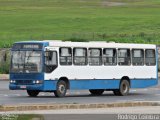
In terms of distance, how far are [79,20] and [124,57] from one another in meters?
57.0

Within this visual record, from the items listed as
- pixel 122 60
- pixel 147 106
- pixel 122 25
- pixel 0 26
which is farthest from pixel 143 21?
pixel 147 106

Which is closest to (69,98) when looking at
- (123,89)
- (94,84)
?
(94,84)

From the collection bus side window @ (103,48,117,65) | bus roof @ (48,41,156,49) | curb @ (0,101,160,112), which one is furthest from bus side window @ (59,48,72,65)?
Answer: curb @ (0,101,160,112)

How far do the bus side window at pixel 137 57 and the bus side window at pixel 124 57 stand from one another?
0.37 m

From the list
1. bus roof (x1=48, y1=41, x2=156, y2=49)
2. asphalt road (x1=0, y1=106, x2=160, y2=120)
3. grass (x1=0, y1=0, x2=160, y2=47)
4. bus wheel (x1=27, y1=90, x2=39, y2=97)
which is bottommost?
asphalt road (x1=0, y1=106, x2=160, y2=120)

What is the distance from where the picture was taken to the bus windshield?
36.9 m

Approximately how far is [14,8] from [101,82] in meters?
73.1

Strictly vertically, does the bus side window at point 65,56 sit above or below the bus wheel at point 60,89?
above

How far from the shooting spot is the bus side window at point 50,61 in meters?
36.9

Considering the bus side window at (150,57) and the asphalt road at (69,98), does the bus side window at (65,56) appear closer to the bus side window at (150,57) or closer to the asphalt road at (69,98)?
the asphalt road at (69,98)

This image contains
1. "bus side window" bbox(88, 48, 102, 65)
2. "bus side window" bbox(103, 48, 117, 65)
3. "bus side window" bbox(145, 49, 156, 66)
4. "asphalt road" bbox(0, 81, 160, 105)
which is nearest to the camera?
"asphalt road" bbox(0, 81, 160, 105)

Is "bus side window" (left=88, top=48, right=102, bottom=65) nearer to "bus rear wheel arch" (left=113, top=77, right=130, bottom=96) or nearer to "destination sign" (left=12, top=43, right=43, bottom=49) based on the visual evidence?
"bus rear wheel arch" (left=113, top=77, right=130, bottom=96)

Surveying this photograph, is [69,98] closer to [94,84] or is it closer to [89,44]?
[94,84]

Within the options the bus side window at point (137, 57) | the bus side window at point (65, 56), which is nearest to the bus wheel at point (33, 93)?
the bus side window at point (65, 56)
